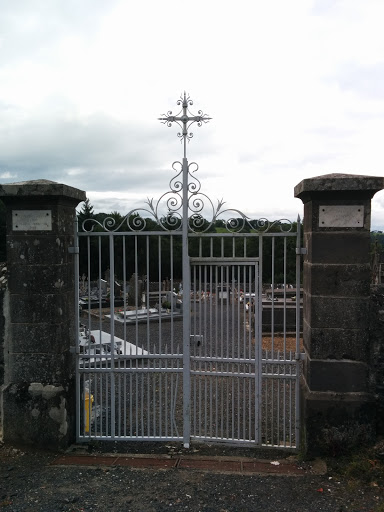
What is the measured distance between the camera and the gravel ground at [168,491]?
3.55m

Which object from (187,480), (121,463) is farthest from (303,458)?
(121,463)

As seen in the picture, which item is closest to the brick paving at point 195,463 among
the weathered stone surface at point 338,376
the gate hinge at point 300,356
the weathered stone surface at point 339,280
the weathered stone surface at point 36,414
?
the weathered stone surface at point 36,414

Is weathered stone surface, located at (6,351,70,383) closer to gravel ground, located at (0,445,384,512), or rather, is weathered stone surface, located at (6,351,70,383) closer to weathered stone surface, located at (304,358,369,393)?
gravel ground, located at (0,445,384,512)

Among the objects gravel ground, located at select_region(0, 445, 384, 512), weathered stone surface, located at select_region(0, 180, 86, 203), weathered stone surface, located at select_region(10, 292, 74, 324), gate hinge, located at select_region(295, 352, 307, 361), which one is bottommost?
gravel ground, located at select_region(0, 445, 384, 512)

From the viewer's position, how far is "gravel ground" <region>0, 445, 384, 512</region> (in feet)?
11.7

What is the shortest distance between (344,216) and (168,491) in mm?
3059

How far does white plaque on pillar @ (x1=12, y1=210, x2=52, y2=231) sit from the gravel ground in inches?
94.9

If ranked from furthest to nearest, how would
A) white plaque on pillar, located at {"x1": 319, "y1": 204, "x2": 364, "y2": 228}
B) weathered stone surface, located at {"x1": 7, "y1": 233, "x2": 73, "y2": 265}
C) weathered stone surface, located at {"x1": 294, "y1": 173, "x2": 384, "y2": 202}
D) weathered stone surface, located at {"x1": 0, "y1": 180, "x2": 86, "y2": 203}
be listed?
weathered stone surface, located at {"x1": 7, "y1": 233, "x2": 73, "y2": 265}, weathered stone surface, located at {"x1": 0, "y1": 180, "x2": 86, "y2": 203}, white plaque on pillar, located at {"x1": 319, "y1": 204, "x2": 364, "y2": 228}, weathered stone surface, located at {"x1": 294, "y1": 173, "x2": 384, "y2": 202}

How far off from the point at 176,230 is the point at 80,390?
2210mm

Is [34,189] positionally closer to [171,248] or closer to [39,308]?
[39,308]

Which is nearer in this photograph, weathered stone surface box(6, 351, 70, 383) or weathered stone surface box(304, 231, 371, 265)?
weathered stone surface box(304, 231, 371, 265)

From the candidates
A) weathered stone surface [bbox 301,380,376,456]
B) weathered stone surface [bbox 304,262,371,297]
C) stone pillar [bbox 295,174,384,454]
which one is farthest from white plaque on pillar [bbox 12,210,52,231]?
weathered stone surface [bbox 301,380,376,456]

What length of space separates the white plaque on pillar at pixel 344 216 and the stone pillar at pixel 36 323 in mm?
2710

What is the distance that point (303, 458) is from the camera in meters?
4.32
